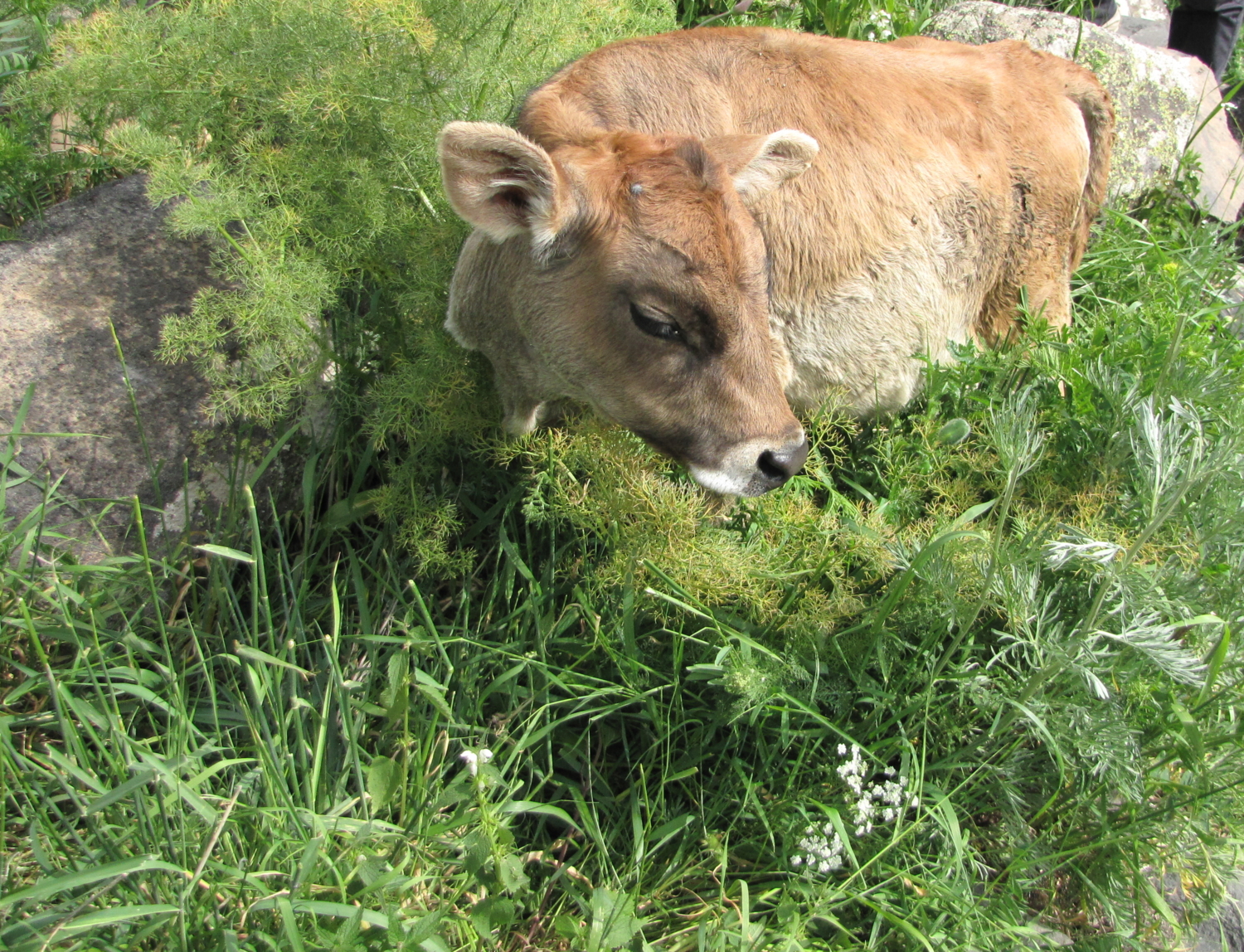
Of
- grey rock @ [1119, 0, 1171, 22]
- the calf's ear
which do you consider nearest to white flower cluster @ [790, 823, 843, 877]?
the calf's ear

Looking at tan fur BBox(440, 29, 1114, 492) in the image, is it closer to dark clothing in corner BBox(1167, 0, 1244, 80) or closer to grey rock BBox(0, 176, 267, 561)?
grey rock BBox(0, 176, 267, 561)

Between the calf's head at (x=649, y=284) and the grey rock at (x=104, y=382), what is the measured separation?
147 centimetres

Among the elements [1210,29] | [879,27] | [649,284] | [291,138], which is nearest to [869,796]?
[649,284]

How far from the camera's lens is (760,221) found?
11.3ft

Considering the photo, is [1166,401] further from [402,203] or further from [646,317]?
[402,203]

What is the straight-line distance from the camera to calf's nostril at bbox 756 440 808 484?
280 cm

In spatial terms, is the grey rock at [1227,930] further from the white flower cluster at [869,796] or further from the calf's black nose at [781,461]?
the calf's black nose at [781,461]

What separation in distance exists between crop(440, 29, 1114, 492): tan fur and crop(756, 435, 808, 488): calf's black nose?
3 centimetres

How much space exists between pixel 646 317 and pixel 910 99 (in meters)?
1.97

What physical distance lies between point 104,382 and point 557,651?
6.86ft

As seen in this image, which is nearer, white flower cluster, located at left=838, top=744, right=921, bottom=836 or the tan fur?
white flower cluster, located at left=838, top=744, right=921, bottom=836

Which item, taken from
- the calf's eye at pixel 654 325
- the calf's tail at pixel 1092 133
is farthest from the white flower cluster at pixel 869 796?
the calf's tail at pixel 1092 133

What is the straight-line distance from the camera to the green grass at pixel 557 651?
2.29 m

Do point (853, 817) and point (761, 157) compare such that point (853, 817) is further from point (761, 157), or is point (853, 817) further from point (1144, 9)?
point (1144, 9)
